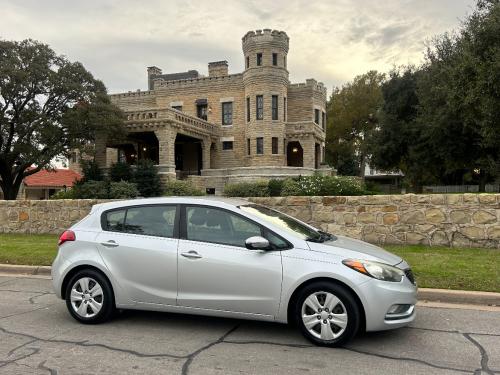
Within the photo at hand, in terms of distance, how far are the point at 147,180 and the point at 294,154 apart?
1732 cm

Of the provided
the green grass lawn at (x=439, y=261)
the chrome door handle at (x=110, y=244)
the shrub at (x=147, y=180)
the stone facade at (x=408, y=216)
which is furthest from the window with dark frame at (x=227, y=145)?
the chrome door handle at (x=110, y=244)

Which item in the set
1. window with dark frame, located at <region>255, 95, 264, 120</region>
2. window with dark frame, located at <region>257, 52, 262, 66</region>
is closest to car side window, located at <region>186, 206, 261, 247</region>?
window with dark frame, located at <region>255, 95, 264, 120</region>

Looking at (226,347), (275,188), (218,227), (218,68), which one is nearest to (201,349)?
(226,347)

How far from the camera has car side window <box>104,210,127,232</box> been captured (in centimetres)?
568

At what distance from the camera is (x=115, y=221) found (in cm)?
574

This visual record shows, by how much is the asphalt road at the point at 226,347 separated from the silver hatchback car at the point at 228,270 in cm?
26

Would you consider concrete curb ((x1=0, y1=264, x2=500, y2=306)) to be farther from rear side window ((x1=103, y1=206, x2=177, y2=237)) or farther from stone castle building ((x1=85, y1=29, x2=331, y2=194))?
stone castle building ((x1=85, y1=29, x2=331, y2=194))

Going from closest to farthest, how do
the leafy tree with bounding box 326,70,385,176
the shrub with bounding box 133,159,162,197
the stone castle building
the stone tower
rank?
1. the shrub with bounding box 133,159,162,197
2. the stone castle building
3. the stone tower
4. the leafy tree with bounding box 326,70,385,176

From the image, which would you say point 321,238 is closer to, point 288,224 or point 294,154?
point 288,224

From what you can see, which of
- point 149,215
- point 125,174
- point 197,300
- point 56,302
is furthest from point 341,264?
point 125,174

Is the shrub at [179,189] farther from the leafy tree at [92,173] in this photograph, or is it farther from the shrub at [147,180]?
the leafy tree at [92,173]

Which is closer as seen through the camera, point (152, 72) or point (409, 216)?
point (409, 216)

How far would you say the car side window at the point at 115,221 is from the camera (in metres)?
5.68

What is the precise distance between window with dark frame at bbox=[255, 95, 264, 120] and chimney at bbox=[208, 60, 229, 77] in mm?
8381
